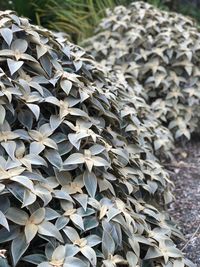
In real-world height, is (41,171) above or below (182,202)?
above

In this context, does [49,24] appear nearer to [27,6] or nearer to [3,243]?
[27,6]

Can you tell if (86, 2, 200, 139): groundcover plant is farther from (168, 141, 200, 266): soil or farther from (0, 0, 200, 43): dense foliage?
(0, 0, 200, 43): dense foliage

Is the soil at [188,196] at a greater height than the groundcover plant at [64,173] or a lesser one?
lesser

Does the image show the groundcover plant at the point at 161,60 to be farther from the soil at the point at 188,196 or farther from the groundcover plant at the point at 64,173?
the groundcover plant at the point at 64,173

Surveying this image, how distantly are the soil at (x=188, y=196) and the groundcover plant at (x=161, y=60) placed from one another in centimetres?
Result: 17

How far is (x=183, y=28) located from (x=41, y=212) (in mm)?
3083

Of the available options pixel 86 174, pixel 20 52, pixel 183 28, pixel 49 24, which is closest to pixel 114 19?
pixel 183 28

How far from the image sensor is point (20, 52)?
245cm

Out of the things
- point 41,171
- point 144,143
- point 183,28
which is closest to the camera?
point 41,171

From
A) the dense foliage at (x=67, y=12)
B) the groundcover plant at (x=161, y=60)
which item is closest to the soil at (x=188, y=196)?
the groundcover plant at (x=161, y=60)

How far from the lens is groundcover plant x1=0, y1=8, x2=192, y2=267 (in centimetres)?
198

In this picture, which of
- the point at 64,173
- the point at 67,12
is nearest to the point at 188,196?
the point at 64,173

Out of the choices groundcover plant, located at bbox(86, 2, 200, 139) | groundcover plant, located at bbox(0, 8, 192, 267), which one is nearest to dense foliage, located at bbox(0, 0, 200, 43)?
groundcover plant, located at bbox(86, 2, 200, 139)

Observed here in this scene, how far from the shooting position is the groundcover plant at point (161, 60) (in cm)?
430
